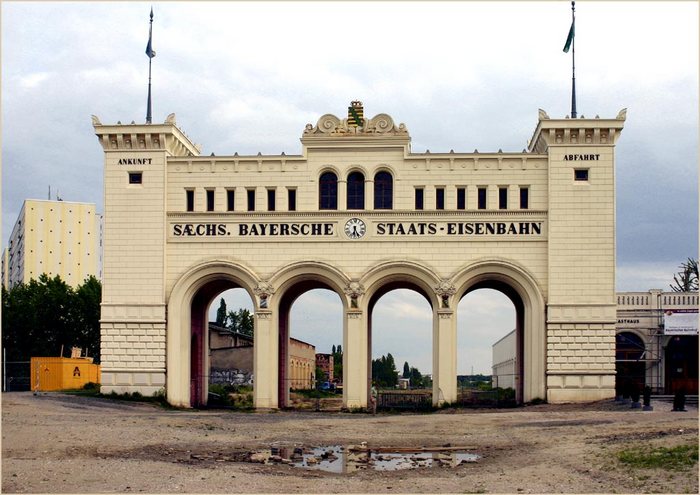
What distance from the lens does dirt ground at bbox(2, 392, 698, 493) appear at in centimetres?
2584

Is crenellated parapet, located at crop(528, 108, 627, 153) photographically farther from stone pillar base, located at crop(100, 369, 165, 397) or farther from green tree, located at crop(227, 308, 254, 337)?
green tree, located at crop(227, 308, 254, 337)

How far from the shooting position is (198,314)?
60.2 meters

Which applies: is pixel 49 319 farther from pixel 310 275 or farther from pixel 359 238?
pixel 359 238

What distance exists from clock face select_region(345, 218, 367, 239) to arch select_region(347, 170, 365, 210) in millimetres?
998

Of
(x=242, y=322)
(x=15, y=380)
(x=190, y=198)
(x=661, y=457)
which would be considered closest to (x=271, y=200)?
(x=190, y=198)

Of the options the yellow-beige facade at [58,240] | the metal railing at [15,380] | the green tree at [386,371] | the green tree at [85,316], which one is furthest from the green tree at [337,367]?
the metal railing at [15,380]

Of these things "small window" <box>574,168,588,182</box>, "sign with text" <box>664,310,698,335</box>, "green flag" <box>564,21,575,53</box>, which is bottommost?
"sign with text" <box>664,310,698,335</box>

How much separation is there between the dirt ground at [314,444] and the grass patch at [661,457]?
1.44 feet

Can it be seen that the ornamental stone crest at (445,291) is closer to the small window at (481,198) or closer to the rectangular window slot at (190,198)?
the small window at (481,198)

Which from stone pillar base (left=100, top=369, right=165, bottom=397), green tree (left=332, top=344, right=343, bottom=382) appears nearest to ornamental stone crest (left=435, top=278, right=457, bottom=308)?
stone pillar base (left=100, top=369, right=165, bottom=397)

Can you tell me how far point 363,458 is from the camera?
31.8 m

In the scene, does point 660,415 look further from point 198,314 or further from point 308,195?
point 198,314

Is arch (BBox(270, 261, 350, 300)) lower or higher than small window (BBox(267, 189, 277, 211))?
lower

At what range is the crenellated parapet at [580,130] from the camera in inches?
2116
